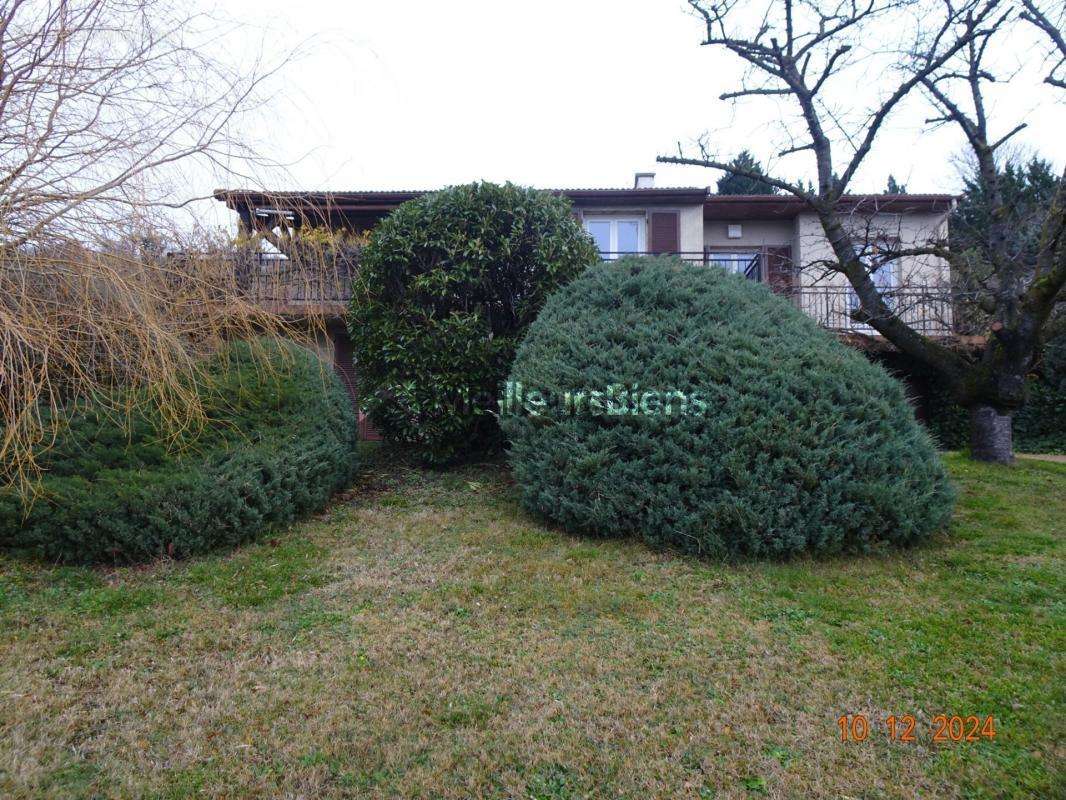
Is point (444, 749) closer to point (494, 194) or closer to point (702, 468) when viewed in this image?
point (702, 468)

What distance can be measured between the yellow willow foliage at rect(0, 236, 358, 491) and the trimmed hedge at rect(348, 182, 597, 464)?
1.81 meters

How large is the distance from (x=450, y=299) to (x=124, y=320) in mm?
3627

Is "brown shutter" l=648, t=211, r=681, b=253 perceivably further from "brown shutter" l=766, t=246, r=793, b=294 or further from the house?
"brown shutter" l=766, t=246, r=793, b=294

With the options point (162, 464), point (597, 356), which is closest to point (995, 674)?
point (597, 356)

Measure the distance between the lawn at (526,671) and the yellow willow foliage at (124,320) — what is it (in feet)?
3.93

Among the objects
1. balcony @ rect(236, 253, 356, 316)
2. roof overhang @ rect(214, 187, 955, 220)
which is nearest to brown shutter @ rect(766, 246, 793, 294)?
roof overhang @ rect(214, 187, 955, 220)

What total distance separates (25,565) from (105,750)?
93.7 inches

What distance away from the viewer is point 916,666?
320 cm

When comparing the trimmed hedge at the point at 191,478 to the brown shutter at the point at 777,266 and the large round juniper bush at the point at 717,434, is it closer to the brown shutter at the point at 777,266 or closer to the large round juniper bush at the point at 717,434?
the large round juniper bush at the point at 717,434

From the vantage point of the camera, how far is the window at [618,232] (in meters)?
13.7
